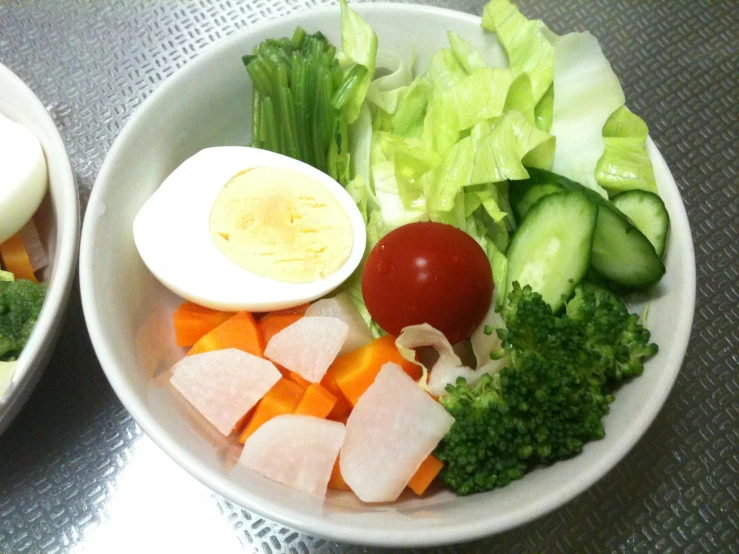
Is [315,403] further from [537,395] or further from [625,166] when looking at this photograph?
[625,166]

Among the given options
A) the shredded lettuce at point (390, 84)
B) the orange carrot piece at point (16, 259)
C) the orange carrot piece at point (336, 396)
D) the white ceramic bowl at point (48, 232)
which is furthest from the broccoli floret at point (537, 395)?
the orange carrot piece at point (16, 259)

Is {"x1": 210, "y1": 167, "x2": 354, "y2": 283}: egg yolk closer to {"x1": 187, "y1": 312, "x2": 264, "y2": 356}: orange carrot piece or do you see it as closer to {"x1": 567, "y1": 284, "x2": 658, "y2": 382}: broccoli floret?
{"x1": 187, "y1": 312, "x2": 264, "y2": 356}: orange carrot piece

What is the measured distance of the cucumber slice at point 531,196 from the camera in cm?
122

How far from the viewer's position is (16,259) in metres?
1.30

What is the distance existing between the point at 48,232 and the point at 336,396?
80cm

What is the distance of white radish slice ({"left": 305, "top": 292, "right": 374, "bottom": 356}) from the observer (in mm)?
1240

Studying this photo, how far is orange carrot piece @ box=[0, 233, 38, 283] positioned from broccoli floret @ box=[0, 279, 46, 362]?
4.2 inches

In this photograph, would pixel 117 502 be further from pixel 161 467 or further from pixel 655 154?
pixel 655 154

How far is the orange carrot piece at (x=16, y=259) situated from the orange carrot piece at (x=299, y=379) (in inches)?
24.9

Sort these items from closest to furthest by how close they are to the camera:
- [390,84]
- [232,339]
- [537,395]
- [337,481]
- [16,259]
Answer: [537,395] < [337,481] < [232,339] < [16,259] < [390,84]

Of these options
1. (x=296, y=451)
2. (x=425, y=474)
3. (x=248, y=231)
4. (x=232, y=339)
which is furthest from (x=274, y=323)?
(x=425, y=474)

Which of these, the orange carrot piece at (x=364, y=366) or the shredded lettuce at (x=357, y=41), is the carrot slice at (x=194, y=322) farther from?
the shredded lettuce at (x=357, y=41)

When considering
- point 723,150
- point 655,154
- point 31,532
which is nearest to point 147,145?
point 31,532

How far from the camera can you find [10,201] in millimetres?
1235
